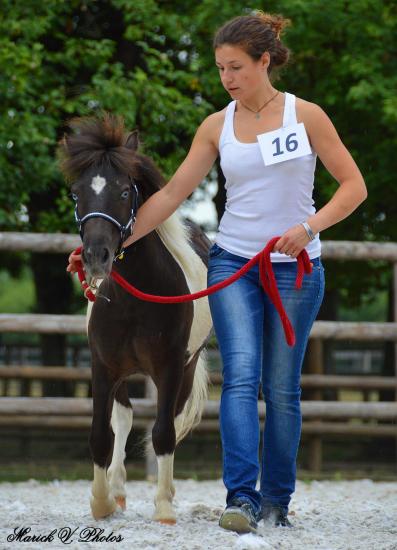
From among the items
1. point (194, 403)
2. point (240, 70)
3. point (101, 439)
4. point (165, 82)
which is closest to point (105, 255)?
point (240, 70)

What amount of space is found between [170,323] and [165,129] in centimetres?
484

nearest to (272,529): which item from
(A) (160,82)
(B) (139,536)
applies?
(B) (139,536)

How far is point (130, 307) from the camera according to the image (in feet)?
15.1

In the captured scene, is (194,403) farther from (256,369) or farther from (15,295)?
(15,295)

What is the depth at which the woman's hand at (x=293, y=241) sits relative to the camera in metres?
3.92

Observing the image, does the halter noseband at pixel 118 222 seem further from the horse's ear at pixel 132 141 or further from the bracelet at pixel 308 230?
the bracelet at pixel 308 230

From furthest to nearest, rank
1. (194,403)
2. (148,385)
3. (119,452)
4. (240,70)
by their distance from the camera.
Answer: (148,385), (194,403), (119,452), (240,70)

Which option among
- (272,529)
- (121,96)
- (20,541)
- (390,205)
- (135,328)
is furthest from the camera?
(390,205)

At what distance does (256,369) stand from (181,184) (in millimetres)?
820

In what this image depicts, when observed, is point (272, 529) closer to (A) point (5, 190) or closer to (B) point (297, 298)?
(B) point (297, 298)

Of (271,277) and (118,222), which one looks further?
(118,222)

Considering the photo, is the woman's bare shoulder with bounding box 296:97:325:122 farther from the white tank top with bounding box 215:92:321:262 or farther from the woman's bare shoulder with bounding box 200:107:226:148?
the woman's bare shoulder with bounding box 200:107:226:148

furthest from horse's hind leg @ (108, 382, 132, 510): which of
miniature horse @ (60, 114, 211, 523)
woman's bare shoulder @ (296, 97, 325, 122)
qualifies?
woman's bare shoulder @ (296, 97, 325, 122)

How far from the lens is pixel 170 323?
4684mm
